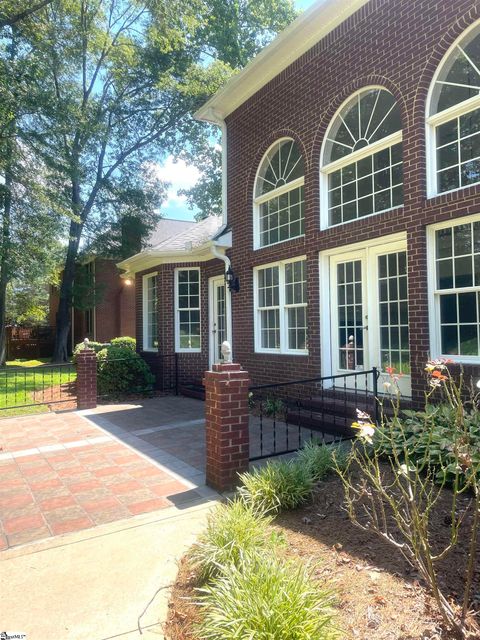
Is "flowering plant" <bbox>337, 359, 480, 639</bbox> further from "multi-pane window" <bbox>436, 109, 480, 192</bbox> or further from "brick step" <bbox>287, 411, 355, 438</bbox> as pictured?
"multi-pane window" <bbox>436, 109, 480, 192</bbox>

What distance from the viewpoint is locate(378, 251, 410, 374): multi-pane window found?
5.92m

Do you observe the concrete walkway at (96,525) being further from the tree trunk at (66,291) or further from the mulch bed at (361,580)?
the tree trunk at (66,291)

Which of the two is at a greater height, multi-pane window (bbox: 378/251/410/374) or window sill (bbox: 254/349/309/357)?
multi-pane window (bbox: 378/251/410/374)

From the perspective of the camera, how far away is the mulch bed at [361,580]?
2148 mm

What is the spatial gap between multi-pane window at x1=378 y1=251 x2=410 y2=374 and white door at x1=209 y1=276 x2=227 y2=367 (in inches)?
174

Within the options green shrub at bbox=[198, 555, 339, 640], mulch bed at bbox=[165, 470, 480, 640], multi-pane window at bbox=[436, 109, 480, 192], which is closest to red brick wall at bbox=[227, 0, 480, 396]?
multi-pane window at bbox=[436, 109, 480, 192]

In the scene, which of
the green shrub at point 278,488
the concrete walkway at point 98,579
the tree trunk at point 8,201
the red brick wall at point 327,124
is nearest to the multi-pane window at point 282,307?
the red brick wall at point 327,124

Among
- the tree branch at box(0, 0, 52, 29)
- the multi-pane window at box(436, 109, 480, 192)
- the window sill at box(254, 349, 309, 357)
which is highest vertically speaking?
the tree branch at box(0, 0, 52, 29)

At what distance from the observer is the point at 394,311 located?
239 inches

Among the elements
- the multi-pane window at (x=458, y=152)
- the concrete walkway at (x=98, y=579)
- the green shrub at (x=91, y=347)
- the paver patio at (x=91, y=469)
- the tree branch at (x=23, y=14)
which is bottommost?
the concrete walkway at (x=98, y=579)

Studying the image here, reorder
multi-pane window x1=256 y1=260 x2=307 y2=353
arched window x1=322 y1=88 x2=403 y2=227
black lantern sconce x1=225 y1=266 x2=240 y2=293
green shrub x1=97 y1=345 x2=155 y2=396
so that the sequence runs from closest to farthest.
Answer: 1. arched window x1=322 y1=88 x2=403 y2=227
2. multi-pane window x1=256 y1=260 x2=307 y2=353
3. black lantern sconce x1=225 y1=266 x2=240 y2=293
4. green shrub x1=97 y1=345 x2=155 y2=396

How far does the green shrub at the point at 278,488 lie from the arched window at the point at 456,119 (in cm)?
397

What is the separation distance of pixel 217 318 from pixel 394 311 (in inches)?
197

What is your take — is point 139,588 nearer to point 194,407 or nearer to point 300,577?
point 300,577
